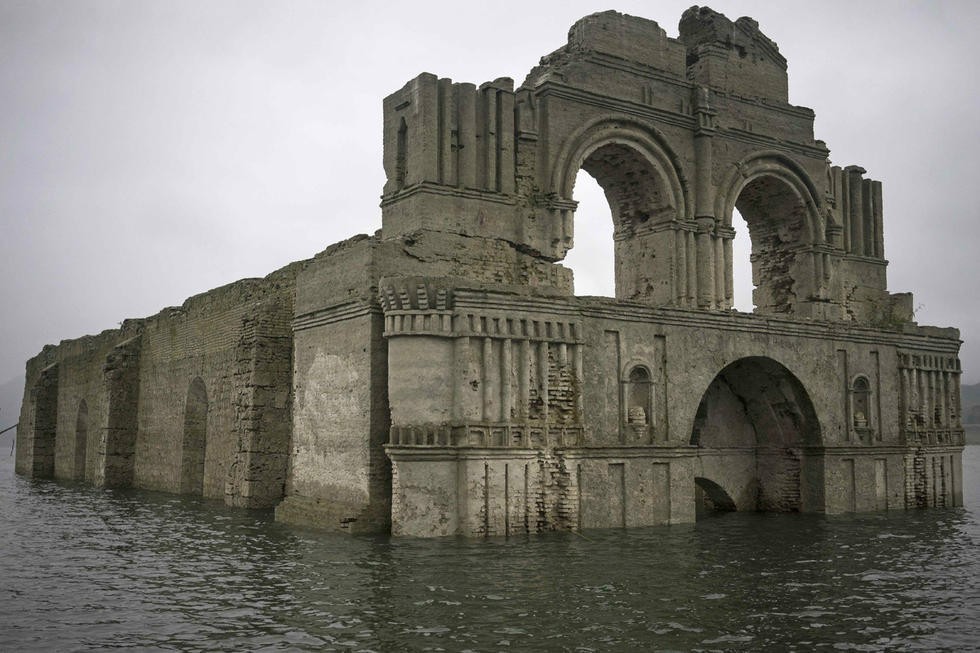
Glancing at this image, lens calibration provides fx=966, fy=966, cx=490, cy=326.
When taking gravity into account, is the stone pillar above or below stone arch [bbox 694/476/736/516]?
above

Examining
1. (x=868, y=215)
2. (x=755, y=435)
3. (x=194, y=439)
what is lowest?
(x=194, y=439)

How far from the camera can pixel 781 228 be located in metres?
21.1

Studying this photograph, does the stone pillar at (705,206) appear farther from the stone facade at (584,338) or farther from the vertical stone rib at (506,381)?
the vertical stone rib at (506,381)

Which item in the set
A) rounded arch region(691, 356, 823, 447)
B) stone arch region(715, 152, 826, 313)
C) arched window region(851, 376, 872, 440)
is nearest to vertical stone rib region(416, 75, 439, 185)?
rounded arch region(691, 356, 823, 447)

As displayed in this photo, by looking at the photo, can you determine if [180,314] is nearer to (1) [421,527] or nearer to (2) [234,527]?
(2) [234,527]

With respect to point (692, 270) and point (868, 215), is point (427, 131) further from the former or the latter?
point (868, 215)

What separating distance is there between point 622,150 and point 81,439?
20.7 m

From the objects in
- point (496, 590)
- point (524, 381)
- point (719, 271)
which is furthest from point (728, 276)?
point (496, 590)

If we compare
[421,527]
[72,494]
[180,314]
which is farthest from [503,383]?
[72,494]

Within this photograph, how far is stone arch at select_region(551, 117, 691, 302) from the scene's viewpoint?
1761 cm

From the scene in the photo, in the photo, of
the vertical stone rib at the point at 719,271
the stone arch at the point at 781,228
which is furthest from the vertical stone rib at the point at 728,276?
the stone arch at the point at 781,228

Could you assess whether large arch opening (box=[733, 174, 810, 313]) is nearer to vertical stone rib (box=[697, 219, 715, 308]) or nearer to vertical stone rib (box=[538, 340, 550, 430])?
vertical stone rib (box=[697, 219, 715, 308])

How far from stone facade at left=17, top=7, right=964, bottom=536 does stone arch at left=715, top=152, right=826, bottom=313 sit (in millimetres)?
49

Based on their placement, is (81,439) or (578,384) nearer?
(578,384)
